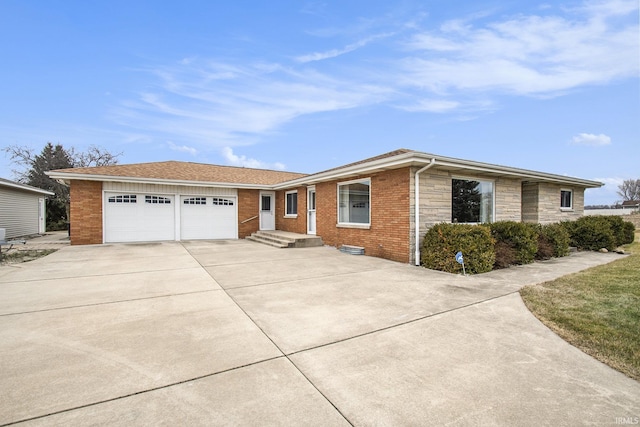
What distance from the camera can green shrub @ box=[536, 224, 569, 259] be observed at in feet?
30.1

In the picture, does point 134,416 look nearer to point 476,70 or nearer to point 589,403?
point 589,403

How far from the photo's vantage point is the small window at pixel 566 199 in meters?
13.1

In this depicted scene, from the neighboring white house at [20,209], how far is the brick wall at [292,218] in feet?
44.9

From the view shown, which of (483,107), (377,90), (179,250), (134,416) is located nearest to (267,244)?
(179,250)

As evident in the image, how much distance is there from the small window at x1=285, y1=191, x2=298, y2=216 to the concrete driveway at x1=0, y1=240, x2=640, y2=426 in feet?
29.5

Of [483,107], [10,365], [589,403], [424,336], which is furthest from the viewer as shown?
[483,107]

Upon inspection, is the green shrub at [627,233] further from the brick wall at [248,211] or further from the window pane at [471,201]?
the brick wall at [248,211]

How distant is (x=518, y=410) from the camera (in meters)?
2.10

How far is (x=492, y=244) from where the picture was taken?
7.37 metres

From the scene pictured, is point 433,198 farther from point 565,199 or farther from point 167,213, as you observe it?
point 167,213

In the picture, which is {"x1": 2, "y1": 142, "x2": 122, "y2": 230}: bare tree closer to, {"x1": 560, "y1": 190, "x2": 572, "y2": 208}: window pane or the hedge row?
the hedge row

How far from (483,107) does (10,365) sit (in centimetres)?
1750

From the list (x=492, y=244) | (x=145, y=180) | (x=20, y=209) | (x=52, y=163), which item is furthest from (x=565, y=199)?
(x=52, y=163)

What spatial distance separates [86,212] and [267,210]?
8075 mm
